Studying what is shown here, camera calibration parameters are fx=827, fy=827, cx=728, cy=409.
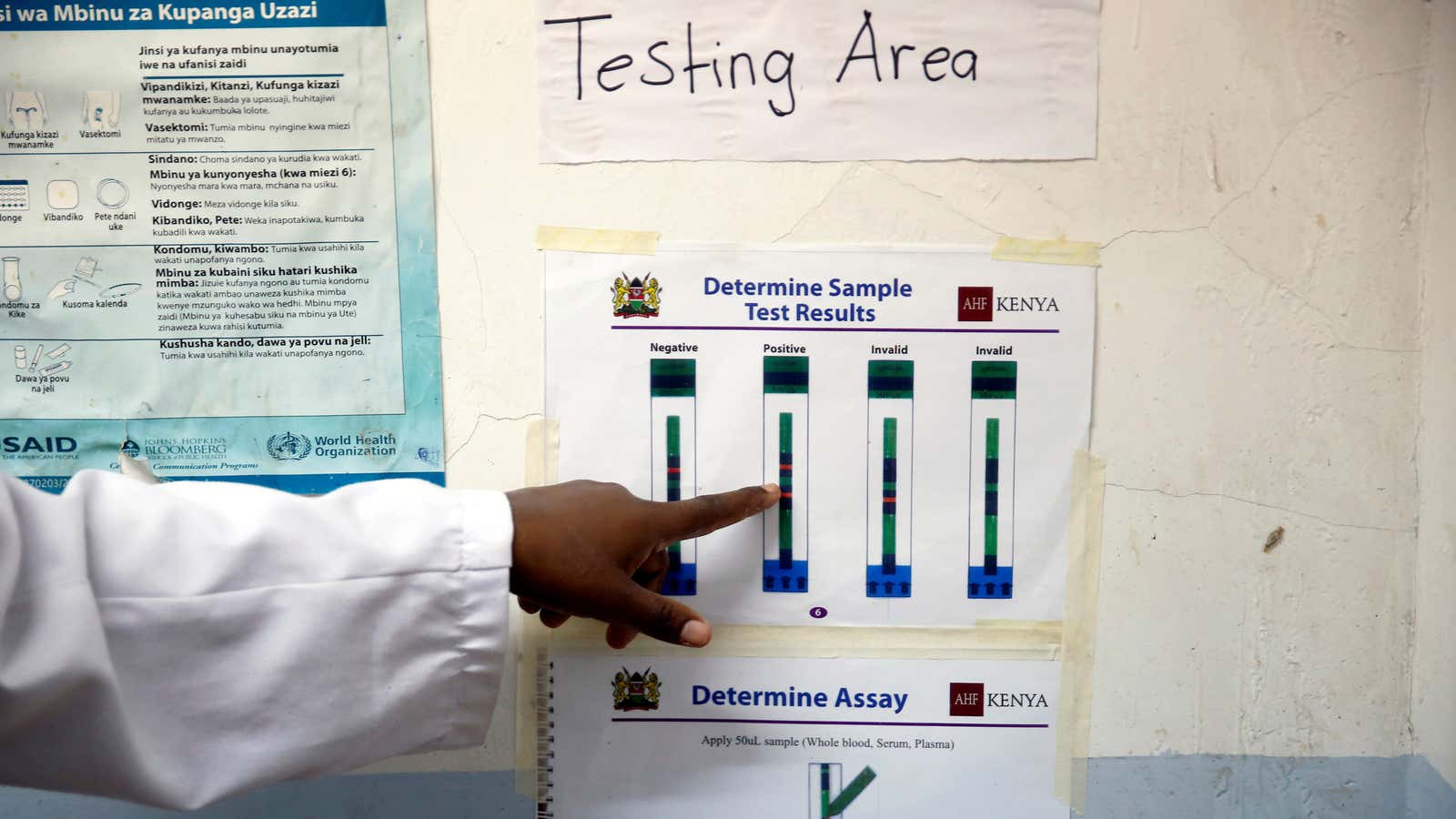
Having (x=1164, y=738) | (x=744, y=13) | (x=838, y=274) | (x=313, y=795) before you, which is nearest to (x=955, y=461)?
(x=838, y=274)

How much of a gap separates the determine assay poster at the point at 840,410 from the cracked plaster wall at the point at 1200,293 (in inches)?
1.3

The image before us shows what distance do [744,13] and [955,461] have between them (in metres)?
0.42

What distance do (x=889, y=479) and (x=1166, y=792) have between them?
375 millimetres

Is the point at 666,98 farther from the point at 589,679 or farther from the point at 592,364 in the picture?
the point at 589,679

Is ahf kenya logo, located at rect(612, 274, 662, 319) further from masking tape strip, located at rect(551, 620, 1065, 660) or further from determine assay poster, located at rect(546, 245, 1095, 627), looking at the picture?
masking tape strip, located at rect(551, 620, 1065, 660)

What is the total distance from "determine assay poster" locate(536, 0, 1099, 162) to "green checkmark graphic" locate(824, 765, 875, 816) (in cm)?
55

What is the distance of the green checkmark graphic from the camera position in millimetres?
745

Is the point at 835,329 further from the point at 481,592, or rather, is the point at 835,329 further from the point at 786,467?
the point at 481,592

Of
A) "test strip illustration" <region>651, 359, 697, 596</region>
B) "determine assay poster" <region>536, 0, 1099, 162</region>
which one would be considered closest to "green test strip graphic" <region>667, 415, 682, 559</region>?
"test strip illustration" <region>651, 359, 697, 596</region>

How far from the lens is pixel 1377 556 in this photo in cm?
73

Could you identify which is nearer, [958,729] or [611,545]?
[611,545]

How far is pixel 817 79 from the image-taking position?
70 cm

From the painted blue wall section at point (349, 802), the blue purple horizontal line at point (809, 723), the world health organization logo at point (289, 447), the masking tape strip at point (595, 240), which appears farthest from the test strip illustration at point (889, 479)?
the world health organization logo at point (289, 447)

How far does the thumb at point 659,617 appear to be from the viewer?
2.01 ft
